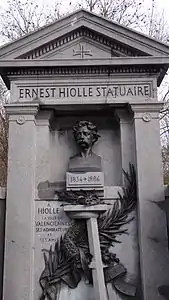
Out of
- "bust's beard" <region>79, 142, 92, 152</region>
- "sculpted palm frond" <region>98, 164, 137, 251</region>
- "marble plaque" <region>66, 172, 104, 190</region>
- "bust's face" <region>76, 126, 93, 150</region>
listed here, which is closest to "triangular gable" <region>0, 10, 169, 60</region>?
"bust's face" <region>76, 126, 93, 150</region>

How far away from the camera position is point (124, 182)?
7.18 metres

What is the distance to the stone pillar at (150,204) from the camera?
253 inches

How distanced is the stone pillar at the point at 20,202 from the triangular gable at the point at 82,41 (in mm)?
1017

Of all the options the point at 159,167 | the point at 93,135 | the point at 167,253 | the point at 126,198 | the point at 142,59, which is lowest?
the point at 167,253

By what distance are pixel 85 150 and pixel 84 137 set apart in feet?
0.82

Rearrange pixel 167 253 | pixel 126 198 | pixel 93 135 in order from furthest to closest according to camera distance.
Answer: pixel 93 135
pixel 126 198
pixel 167 253

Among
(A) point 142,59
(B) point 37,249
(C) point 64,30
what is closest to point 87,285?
(B) point 37,249

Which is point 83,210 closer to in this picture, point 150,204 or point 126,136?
point 150,204

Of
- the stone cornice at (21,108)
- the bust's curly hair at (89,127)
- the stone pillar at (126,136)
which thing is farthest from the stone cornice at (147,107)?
the stone cornice at (21,108)

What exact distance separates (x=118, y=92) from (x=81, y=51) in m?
1.00

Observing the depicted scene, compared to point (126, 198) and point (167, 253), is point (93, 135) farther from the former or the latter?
point (167, 253)

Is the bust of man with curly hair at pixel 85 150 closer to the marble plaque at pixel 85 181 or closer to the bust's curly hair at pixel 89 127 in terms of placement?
the bust's curly hair at pixel 89 127

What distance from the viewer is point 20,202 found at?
6.77m

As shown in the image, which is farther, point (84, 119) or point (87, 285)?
point (84, 119)
